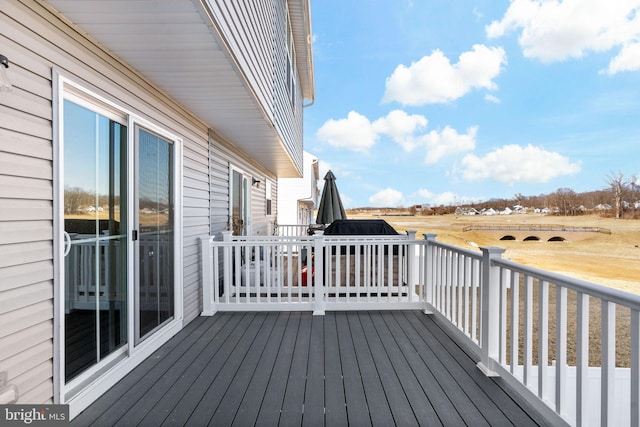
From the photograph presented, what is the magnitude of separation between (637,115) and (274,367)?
1927 inches

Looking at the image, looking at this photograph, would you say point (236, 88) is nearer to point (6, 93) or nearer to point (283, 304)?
point (6, 93)

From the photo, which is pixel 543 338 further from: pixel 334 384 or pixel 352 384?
pixel 334 384

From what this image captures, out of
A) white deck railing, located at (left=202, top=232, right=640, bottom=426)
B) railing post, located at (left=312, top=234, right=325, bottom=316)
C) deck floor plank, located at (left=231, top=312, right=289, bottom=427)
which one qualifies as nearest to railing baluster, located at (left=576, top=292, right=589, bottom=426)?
white deck railing, located at (left=202, top=232, right=640, bottom=426)

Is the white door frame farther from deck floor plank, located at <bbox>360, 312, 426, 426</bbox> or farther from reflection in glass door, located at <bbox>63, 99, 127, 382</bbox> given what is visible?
deck floor plank, located at <bbox>360, 312, 426, 426</bbox>

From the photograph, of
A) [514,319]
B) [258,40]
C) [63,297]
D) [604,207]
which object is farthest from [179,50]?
[604,207]

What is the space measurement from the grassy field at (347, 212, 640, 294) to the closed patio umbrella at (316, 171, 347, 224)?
881cm

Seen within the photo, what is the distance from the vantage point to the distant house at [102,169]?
1728 mm

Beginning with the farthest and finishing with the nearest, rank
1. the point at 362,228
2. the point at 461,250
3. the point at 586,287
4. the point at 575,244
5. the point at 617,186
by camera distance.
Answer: the point at 575,244, the point at 617,186, the point at 362,228, the point at 461,250, the point at 586,287

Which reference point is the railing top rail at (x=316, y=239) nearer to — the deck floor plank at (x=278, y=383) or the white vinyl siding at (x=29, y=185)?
the deck floor plank at (x=278, y=383)

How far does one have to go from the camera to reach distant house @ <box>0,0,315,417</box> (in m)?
1.73

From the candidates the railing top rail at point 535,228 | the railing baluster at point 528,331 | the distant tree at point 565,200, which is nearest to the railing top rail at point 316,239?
the railing baluster at point 528,331

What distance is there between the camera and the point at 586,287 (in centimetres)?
169

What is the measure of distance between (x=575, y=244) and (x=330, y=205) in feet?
78.3

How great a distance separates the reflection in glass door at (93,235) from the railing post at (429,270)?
10.00ft
